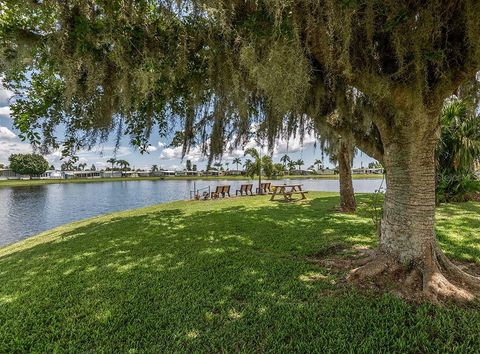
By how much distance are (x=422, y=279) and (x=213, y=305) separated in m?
2.15

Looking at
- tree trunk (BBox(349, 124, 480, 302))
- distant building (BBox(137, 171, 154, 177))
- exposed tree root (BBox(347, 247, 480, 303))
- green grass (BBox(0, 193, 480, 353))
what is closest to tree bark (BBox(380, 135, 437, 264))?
tree trunk (BBox(349, 124, 480, 302))

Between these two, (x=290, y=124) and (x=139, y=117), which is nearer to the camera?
(x=290, y=124)

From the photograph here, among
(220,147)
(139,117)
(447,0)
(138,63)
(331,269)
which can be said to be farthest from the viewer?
(139,117)

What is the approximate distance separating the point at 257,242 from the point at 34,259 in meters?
4.02

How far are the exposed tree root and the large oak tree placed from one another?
0.05 ft

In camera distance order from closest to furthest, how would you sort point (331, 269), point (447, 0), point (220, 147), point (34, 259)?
point (447, 0) < point (331, 269) < point (220, 147) < point (34, 259)

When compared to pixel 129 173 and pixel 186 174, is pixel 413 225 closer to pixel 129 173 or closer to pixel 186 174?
pixel 186 174

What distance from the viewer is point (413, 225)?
288 cm

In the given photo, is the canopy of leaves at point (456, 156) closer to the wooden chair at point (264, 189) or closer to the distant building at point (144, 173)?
the wooden chair at point (264, 189)

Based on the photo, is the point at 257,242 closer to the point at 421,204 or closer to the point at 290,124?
the point at 290,124

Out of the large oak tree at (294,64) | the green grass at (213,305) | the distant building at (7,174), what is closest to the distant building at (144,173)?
the distant building at (7,174)

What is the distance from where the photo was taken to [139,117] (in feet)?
13.4

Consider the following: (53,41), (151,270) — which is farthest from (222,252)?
(53,41)

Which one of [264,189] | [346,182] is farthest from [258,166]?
[346,182]
